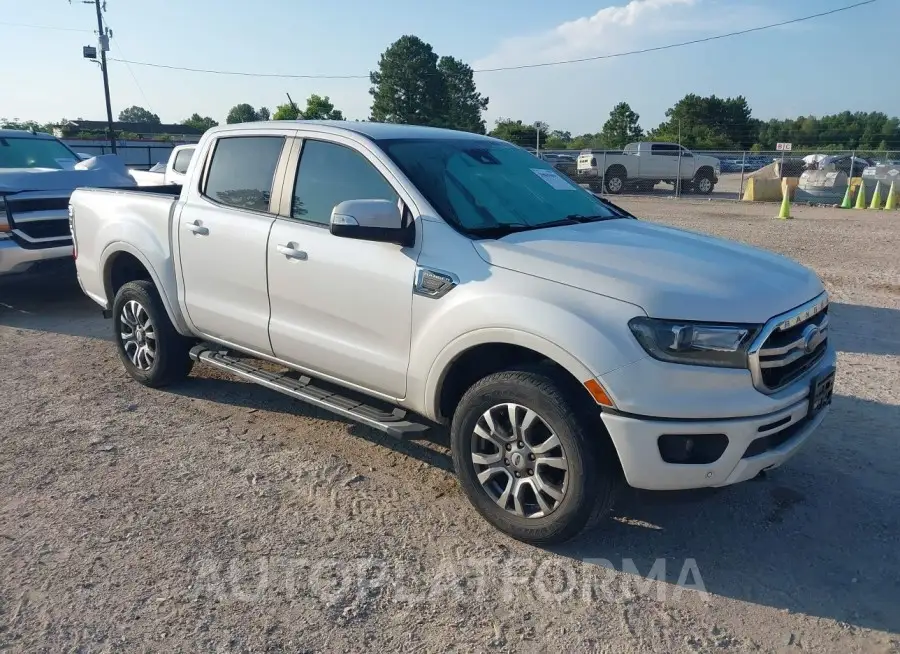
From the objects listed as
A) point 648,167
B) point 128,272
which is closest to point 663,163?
point 648,167

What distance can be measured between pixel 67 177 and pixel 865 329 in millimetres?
8699

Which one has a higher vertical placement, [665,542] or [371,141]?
[371,141]

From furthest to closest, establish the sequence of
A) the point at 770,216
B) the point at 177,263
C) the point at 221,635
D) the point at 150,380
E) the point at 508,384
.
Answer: the point at 770,216 → the point at 150,380 → the point at 177,263 → the point at 508,384 → the point at 221,635

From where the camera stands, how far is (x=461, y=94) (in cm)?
8394

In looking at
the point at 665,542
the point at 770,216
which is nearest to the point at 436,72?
the point at 770,216

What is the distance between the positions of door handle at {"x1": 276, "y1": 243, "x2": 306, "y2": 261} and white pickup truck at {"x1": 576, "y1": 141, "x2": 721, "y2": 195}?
23456mm

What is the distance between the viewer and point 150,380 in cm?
547

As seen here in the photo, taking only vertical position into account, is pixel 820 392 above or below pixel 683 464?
above

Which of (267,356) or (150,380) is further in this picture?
(150,380)

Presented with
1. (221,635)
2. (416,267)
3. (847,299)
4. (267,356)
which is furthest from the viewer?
(847,299)

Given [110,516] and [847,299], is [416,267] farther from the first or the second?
[847,299]

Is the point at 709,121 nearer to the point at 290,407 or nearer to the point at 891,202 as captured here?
the point at 891,202

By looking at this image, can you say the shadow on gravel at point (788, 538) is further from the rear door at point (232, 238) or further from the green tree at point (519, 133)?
the green tree at point (519, 133)

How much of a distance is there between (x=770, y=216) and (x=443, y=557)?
58.1 feet
